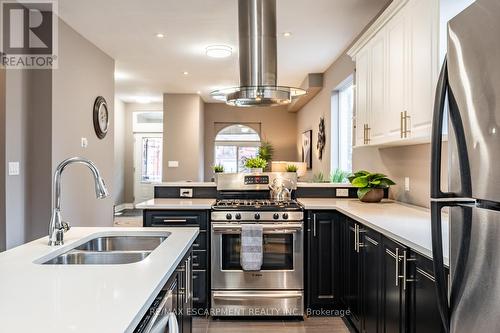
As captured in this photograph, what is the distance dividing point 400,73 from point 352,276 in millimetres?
1512

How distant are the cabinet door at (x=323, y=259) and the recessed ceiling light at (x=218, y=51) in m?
2.56

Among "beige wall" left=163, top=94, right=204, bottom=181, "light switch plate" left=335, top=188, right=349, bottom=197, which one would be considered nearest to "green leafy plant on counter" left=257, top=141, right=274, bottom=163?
"beige wall" left=163, top=94, right=204, bottom=181

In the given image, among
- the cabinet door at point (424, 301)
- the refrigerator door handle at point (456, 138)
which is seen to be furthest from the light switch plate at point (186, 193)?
the refrigerator door handle at point (456, 138)

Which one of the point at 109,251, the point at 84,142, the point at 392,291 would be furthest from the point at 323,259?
the point at 84,142

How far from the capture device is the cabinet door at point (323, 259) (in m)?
3.09

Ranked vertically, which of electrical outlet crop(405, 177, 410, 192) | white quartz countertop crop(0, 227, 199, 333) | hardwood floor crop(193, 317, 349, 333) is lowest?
hardwood floor crop(193, 317, 349, 333)

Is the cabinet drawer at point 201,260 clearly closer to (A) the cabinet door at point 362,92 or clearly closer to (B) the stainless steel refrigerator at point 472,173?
(A) the cabinet door at point 362,92

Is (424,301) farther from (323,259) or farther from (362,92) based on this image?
(362,92)

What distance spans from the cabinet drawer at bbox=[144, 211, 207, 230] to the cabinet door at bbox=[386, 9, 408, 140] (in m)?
1.66

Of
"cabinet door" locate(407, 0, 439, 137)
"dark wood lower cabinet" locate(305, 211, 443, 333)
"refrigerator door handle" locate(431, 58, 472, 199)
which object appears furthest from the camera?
"cabinet door" locate(407, 0, 439, 137)

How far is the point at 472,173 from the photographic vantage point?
104 centimetres

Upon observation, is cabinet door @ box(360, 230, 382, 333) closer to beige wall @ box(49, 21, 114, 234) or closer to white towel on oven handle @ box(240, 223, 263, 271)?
white towel on oven handle @ box(240, 223, 263, 271)

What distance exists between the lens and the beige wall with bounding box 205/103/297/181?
8.83 metres

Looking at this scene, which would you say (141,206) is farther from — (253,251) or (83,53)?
(83,53)
